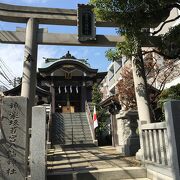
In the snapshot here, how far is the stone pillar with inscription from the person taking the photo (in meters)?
5.93

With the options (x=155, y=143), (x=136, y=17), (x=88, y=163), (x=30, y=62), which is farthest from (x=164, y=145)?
(x=30, y=62)

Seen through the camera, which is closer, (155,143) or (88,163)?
(155,143)

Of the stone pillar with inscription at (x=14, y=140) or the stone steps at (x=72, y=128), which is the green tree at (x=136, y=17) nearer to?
the stone pillar with inscription at (x=14, y=140)

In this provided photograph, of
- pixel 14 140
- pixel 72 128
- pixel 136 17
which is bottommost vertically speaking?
pixel 14 140

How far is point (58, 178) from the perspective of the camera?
257 inches


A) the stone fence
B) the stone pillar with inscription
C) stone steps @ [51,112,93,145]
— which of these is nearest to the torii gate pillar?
the stone pillar with inscription

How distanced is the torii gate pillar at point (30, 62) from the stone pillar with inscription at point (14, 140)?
2331 mm

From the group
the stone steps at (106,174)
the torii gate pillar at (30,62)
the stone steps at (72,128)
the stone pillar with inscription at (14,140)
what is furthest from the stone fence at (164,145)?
the stone steps at (72,128)

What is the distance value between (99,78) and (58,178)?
22.0 meters

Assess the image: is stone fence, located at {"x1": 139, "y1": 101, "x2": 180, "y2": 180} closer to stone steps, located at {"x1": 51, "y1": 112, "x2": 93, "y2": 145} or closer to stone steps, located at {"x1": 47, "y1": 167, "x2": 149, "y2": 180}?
stone steps, located at {"x1": 47, "y1": 167, "x2": 149, "y2": 180}

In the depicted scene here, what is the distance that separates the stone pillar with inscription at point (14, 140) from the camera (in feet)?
19.5

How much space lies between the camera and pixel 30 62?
352 inches

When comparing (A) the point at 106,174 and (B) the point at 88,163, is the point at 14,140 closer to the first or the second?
(A) the point at 106,174

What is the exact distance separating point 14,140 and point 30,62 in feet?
12.0
